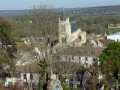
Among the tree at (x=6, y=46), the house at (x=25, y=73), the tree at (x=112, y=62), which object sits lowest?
the house at (x=25, y=73)

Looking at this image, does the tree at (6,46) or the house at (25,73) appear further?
the tree at (6,46)

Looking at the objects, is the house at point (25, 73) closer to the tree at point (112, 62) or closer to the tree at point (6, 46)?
the tree at point (6, 46)

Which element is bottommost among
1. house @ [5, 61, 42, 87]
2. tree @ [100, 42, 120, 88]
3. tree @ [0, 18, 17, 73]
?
house @ [5, 61, 42, 87]

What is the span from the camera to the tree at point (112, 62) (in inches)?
848

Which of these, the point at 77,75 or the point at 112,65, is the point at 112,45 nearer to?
the point at 112,65

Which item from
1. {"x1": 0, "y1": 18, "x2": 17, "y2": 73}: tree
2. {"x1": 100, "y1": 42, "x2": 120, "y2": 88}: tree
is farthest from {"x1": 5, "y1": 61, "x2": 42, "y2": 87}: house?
{"x1": 100, "y1": 42, "x2": 120, "y2": 88}: tree

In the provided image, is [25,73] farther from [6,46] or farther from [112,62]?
[112,62]

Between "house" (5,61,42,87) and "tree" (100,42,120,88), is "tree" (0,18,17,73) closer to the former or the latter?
"house" (5,61,42,87)

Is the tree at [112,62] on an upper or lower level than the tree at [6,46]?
lower

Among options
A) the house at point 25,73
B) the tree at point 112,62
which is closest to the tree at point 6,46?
the house at point 25,73

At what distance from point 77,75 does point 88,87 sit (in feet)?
14.6

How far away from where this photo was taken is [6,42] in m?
24.6

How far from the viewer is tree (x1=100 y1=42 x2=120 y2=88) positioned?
848 inches

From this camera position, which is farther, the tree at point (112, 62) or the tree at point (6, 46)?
the tree at point (6, 46)
